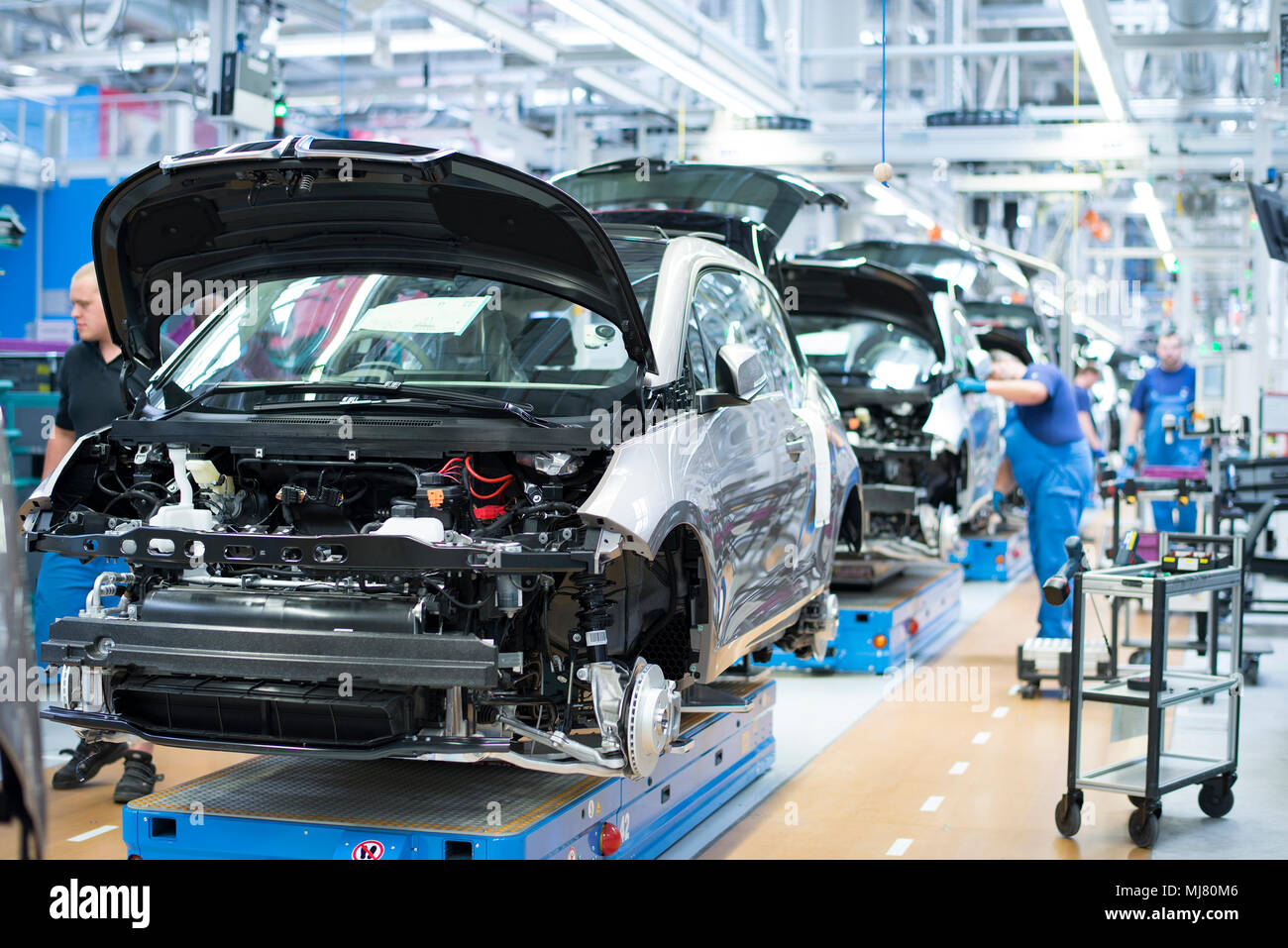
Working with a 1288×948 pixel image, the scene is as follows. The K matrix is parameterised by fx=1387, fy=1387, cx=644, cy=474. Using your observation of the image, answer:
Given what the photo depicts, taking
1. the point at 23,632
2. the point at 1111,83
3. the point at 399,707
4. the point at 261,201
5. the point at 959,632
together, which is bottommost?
the point at 959,632

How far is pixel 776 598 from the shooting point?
505 centimetres

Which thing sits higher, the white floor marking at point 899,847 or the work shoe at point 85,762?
the work shoe at point 85,762

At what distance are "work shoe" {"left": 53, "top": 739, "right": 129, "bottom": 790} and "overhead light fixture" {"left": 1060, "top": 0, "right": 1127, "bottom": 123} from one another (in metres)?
5.73

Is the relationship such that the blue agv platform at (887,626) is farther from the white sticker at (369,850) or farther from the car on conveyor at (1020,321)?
the car on conveyor at (1020,321)

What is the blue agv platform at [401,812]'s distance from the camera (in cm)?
371

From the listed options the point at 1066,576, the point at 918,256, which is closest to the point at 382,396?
the point at 1066,576

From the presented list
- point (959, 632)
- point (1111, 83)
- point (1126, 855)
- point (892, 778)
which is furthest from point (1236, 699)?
point (1111, 83)

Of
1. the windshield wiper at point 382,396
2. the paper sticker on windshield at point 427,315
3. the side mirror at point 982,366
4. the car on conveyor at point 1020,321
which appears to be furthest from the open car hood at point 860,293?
the car on conveyor at point 1020,321

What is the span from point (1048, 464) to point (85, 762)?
203 inches

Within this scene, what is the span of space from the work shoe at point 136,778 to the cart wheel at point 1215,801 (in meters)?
3.93

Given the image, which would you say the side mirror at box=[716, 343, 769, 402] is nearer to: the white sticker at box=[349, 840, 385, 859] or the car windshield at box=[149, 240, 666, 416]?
the car windshield at box=[149, 240, 666, 416]

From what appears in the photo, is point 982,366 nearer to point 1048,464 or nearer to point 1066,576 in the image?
point 1048,464
